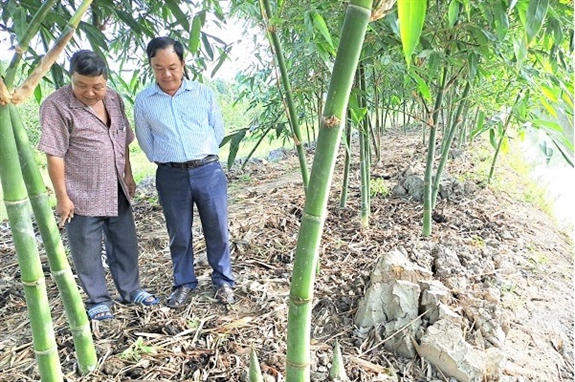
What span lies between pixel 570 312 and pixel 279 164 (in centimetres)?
350

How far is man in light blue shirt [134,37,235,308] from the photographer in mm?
1658

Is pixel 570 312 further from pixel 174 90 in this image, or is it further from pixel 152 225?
pixel 152 225

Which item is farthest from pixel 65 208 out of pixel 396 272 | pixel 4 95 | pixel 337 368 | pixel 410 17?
pixel 410 17

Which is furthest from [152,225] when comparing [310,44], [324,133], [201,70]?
[324,133]

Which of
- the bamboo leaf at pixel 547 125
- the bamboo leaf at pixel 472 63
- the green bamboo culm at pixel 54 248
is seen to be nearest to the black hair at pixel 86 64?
the green bamboo culm at pixel 54 248

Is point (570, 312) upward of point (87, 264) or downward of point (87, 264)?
downward

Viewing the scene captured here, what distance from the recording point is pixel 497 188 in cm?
335

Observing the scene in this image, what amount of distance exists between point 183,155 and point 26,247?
0.73 meters

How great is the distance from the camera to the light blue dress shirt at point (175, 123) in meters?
1.66

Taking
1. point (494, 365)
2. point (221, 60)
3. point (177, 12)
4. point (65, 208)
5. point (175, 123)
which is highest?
point (177, 12)

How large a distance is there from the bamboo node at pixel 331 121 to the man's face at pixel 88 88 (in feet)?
3.38

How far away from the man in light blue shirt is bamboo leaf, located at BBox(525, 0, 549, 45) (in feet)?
3.60

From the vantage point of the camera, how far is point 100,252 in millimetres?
1688

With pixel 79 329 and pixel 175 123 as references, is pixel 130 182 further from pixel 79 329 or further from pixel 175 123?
pixel 79 329
